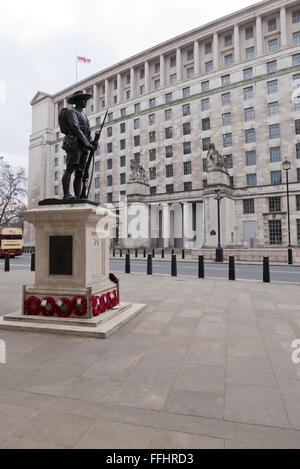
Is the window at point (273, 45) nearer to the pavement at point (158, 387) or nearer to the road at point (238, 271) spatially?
the road at point (238, 271)

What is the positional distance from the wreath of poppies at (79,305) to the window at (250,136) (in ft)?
134

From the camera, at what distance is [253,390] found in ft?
9.29

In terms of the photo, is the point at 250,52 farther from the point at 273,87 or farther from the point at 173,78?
the point at 173,78

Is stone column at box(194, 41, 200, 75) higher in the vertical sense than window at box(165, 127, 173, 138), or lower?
higher

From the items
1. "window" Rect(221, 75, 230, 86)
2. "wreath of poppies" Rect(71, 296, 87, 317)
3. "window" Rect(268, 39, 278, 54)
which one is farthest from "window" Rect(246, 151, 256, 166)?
"wreath of poppies" Rect(71, 296, 87, 317)

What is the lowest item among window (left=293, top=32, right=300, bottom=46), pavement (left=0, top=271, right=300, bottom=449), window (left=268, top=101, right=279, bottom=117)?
pavement (left=0, top=271, right=300, bottom=449)

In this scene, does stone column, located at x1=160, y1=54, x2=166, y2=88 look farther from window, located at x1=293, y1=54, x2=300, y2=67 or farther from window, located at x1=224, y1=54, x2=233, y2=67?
window, located at x1=293, y1=54, x2=300, y2=67

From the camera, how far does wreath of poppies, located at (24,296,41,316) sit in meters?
5.29

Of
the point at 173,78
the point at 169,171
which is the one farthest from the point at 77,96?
the point at 173,78

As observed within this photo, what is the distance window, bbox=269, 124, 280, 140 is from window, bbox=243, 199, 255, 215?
9.42m

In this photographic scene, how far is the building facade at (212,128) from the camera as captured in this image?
37.1 meters

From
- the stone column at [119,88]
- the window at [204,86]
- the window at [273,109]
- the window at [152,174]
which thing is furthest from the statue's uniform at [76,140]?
the stone column at [119,88]

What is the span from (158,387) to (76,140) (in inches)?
194

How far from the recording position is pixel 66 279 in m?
5.36
